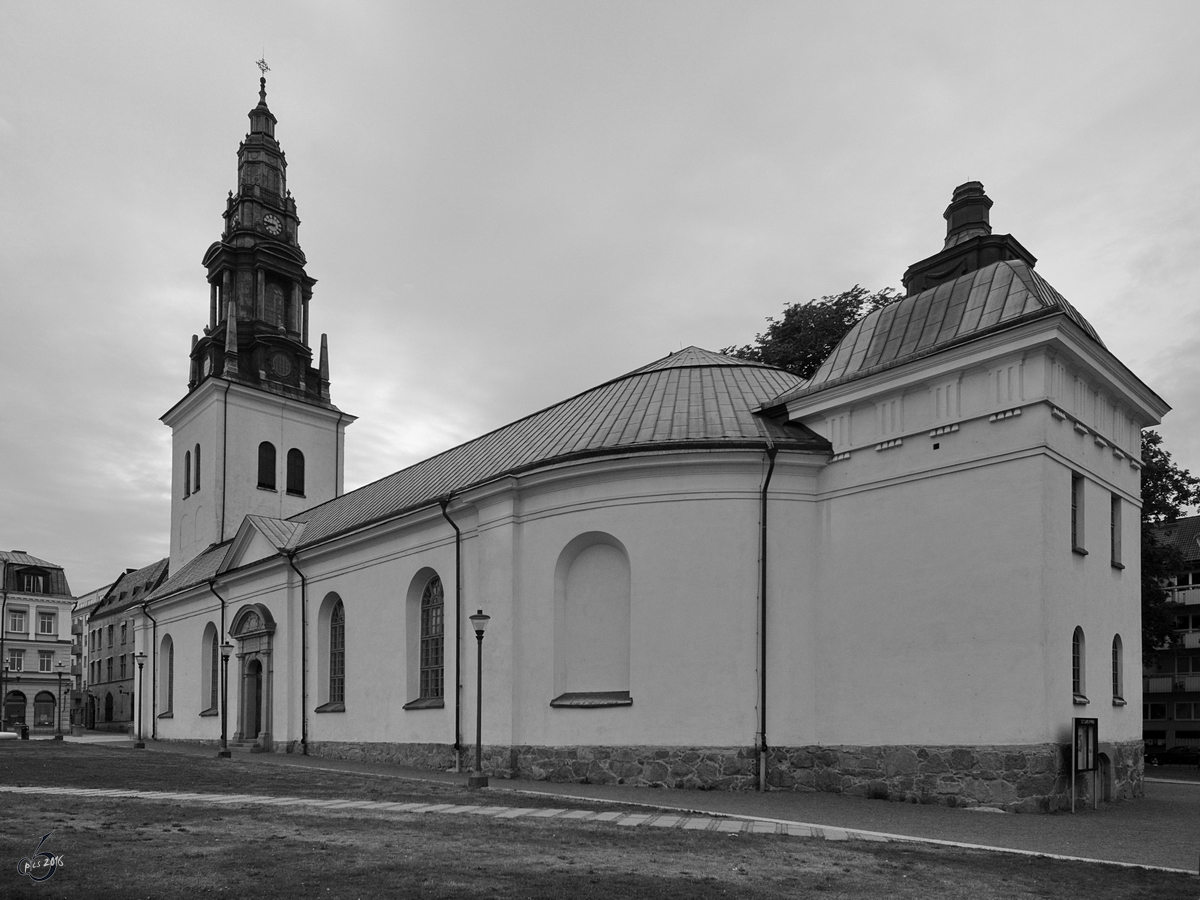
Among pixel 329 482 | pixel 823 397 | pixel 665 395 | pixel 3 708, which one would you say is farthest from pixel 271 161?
pixel 3 708

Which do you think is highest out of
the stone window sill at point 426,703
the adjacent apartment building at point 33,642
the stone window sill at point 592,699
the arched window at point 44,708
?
the stone window sill at point 592,699

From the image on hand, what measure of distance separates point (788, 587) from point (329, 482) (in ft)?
97.1

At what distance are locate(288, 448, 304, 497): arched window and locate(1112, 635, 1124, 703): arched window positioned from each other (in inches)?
1322

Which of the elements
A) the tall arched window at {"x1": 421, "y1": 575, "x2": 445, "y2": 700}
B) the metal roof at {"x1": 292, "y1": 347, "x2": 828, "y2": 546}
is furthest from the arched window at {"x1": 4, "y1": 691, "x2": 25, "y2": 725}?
the tall arched window at {"x1": 421, "y1": 575, "x2": 445, "y2": 700}

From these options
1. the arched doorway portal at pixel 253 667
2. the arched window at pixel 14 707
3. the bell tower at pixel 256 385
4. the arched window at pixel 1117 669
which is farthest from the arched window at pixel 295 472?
the arched window at pixel 14 707

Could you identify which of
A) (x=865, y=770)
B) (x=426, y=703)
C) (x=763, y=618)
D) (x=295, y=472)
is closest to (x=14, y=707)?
(x=295, y=472)

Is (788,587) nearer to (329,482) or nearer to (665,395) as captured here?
(665,395)

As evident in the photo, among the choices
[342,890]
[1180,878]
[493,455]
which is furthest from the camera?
[493,455]

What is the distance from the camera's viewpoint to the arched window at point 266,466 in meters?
42.3

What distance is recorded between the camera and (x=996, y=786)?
16000 mm

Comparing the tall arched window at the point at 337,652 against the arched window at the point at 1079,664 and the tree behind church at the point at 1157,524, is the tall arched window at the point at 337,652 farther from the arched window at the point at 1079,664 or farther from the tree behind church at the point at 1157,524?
the tree behind church at the point at 1157,524

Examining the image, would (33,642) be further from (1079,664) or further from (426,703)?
(1079,664)

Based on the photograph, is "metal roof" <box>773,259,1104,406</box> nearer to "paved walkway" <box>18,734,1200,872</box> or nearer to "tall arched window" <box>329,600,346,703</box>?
A: "paved walkway" <box>18,734,1200,872</box>

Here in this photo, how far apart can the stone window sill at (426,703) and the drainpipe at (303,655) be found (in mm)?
6242
